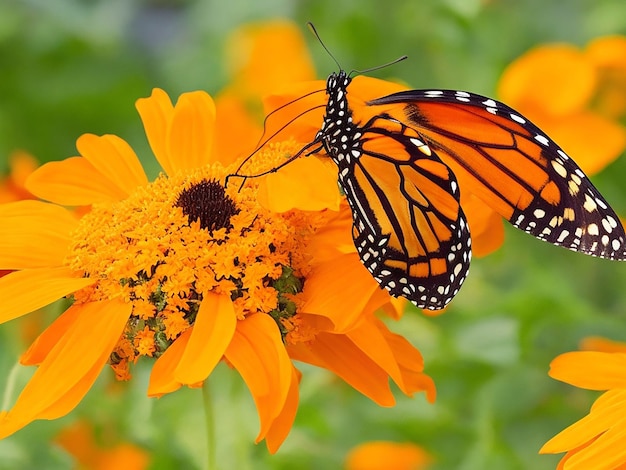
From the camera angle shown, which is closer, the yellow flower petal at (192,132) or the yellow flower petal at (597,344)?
the yellow flower petal at (192,132)

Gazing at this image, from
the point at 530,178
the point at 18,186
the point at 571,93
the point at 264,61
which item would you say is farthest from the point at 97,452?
the point at 264,61

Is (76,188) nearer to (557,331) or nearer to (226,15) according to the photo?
(557,331)

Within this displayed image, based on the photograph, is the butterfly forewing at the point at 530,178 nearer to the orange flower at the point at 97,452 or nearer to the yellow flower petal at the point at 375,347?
the yellow flower petal at the point at 375,347

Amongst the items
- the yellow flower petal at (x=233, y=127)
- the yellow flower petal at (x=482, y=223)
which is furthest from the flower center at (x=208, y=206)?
the yellow flower petal at (x=233, y=127)

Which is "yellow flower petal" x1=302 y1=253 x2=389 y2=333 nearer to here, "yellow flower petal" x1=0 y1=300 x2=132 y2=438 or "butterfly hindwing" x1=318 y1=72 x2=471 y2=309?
"butterfly hindwing" x1=318 y1=72 x2=471 y2=309

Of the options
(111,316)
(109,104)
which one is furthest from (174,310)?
(109,104)

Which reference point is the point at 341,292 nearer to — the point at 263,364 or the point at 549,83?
the point at 263,364
